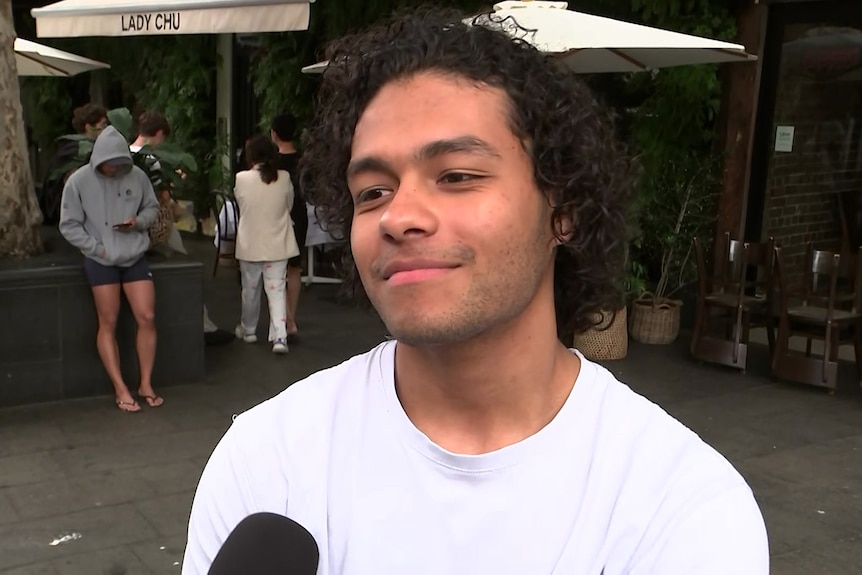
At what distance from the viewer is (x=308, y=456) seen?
4.74ft

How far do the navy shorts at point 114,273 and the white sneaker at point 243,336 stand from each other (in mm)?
1891

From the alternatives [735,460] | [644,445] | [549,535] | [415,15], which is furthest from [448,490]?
[735,460]

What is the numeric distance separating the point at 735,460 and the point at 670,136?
12.2 feet

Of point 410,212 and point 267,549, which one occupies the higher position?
point 410,212

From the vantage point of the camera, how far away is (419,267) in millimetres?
1336

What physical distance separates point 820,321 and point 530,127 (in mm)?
5657

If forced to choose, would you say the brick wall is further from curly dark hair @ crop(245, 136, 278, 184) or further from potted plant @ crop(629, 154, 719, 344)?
curly dark hair @ crop(245, 136, 278, 184)

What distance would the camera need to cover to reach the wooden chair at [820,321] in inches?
253

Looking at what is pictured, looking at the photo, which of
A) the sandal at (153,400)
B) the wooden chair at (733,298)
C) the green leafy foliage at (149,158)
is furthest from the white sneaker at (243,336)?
the wooden chair at (733,298)

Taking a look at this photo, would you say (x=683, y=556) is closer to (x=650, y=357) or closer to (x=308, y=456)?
(x=308, y=456)

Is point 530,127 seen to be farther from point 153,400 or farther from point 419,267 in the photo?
point 153,400

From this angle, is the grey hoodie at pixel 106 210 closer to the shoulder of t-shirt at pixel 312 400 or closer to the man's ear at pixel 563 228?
the shoulder of t-shirt at pixel 312 400

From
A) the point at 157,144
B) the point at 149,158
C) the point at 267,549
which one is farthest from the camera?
the point at 157,144

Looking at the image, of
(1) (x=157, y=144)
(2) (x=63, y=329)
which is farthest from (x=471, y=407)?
(1) (x=157, y=144)
